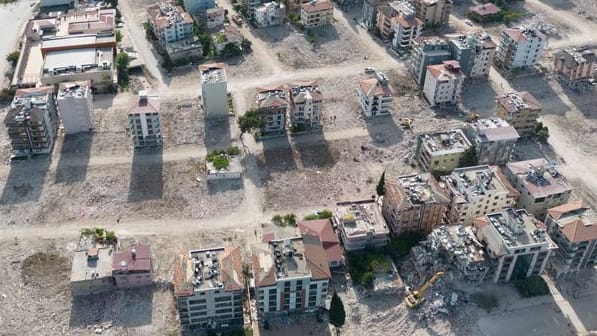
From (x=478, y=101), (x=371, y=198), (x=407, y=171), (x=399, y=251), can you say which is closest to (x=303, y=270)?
(x=399, y=251)

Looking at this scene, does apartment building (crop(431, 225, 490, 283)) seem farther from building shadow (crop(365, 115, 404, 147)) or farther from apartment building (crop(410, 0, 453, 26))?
apartment building (crop(410, 0, 453, 26))

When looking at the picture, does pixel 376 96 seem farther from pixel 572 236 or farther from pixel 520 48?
pixel 572 236

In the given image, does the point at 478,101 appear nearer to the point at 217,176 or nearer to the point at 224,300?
the point at 217,176

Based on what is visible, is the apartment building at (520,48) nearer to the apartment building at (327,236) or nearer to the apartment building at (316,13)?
the apartment building at (316,13)

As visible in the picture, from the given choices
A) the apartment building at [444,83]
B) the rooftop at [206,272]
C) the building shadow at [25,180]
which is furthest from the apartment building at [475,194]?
the building shadow at [25,180]

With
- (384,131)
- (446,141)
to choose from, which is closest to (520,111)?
(446,141)

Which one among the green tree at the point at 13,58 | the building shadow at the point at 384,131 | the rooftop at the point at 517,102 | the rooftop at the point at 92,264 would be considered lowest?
the rooftop at the point at 92,264

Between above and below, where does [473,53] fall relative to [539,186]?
above
